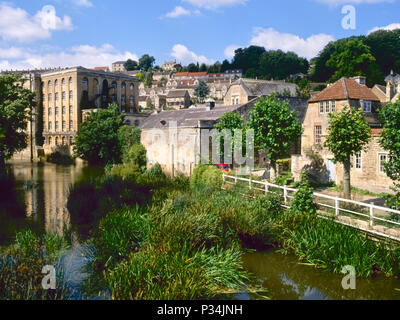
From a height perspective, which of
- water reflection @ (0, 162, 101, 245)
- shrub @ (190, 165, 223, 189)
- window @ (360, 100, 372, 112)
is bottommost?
water reflection @ (0, 162, 101, 245)

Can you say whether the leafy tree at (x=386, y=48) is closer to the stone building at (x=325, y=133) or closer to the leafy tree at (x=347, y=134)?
Result: the stone building at (x=325, y=133)

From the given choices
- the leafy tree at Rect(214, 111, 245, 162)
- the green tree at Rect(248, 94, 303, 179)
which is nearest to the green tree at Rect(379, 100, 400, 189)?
the green tree at Rect(248, 94, 303, 179)

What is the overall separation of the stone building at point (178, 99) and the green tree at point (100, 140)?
52.4 m

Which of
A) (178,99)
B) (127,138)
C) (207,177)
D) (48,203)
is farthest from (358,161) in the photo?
(178,99)

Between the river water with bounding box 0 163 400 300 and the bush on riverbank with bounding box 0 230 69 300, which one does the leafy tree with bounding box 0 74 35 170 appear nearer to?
the river water with bounding box 0 163 400 300

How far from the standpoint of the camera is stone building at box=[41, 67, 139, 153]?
57719 millimetres

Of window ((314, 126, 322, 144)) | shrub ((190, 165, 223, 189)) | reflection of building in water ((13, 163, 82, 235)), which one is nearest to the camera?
reflection of building in water ((13, 163, 82, 235))

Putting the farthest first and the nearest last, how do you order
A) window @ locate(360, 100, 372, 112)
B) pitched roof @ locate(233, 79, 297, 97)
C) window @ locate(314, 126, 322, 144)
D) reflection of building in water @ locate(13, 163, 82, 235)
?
pitched roof @ locate(233, 79, 297, 97) → window @ locate(314, 126, 322, 144) → window @ locate(360, 100, 372, 112) → reflection of building in water @ locate(13, 163, 82, 235)

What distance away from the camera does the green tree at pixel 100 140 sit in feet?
137

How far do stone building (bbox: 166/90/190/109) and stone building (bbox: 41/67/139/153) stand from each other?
3167 centimetres

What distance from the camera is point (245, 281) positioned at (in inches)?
373

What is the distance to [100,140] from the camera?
138ft

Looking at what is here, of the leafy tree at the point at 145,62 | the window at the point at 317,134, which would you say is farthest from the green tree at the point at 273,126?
the leafy tree at the point at 145,62
